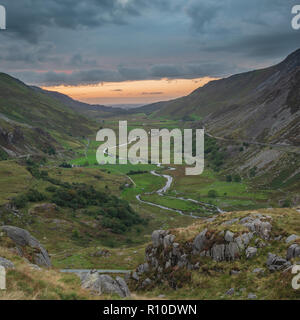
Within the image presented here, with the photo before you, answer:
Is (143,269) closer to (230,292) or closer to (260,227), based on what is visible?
(230,292)

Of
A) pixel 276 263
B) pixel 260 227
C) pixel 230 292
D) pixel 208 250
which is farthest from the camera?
pixel 208 250

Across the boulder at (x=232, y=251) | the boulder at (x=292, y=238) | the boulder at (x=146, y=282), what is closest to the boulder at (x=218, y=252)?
the boulder at (x=232, y=251)

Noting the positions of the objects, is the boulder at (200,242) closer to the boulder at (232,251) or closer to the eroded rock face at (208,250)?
the eroded rock face at (208,250)

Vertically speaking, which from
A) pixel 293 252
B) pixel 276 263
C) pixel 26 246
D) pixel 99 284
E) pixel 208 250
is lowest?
pixel 26 246

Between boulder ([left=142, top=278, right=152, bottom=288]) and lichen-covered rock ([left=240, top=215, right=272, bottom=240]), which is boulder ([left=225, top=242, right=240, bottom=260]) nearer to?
lichen-covered rock ([left=240, top=215, right=272, bottom=240])

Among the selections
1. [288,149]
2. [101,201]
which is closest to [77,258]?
[101,201]

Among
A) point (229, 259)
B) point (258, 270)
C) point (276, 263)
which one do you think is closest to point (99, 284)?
point (229, 259)

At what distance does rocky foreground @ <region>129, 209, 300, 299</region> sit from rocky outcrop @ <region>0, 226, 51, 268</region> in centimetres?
1332

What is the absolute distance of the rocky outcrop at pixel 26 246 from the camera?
117ft

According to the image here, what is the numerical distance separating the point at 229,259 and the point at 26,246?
25.2 metres

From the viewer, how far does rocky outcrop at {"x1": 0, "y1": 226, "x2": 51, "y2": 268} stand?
3581cm

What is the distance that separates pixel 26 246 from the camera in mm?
37531

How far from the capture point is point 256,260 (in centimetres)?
3136
